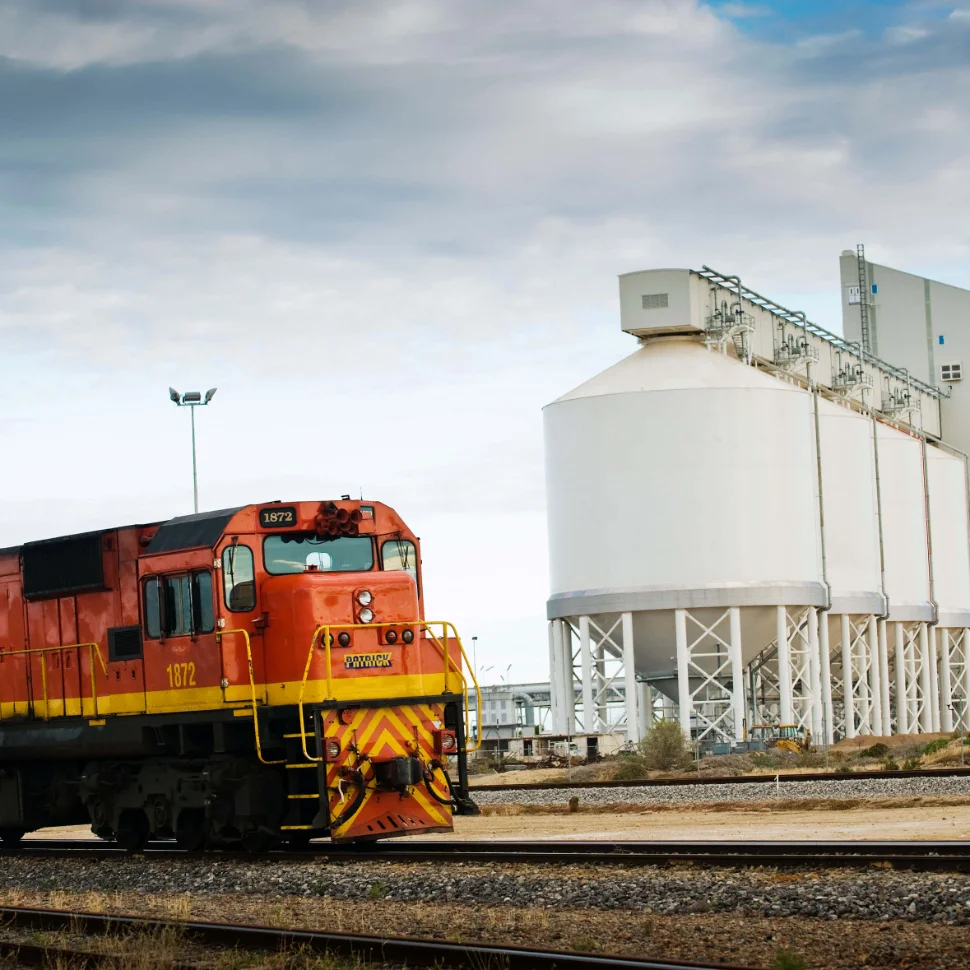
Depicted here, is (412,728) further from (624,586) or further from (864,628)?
(864,628)

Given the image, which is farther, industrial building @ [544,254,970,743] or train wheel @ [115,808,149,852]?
industrial building @ [544,254,970,743]

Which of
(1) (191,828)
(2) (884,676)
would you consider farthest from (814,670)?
(1) (191,828)

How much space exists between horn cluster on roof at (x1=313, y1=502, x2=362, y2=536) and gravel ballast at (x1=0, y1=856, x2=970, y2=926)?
12.8 ft

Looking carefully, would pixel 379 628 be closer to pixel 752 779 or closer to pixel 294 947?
pixel 294 947

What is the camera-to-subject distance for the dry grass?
23891 millimetres

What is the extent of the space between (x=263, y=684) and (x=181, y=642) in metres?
1.18

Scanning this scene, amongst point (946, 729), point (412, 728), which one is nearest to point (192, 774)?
point (412, 728)

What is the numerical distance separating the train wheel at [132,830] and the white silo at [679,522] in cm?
2857

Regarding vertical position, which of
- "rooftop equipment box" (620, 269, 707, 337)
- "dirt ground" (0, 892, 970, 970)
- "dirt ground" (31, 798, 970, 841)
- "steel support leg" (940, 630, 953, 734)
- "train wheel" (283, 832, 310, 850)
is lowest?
"steel support leg" (940, 630, 953, 734)

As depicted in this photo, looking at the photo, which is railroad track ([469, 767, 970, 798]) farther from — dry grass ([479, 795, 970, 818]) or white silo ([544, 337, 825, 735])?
white silo ([544, 337, 825, 735])

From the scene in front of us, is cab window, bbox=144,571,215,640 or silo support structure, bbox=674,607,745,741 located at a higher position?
cab window, bbox=144,571,215,640

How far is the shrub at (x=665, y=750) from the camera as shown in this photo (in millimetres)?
38500

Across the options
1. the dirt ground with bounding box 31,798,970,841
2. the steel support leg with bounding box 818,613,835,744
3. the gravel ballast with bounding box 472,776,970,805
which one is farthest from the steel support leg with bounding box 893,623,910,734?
the dirt ground with bounding box 31,798,970,841

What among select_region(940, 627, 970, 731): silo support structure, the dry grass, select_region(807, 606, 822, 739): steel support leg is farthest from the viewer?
select_region(940, 627, 970, 731): silo support structure
